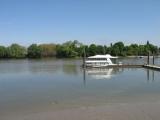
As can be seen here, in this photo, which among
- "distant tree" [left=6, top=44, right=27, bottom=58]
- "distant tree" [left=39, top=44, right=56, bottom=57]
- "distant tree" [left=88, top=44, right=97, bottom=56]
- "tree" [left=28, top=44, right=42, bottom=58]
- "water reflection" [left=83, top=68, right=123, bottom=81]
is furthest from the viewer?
"distant tree" [left=39, top=44, right=56, bottom=57]

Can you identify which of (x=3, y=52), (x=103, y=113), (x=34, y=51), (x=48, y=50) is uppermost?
(x=48, y=50)

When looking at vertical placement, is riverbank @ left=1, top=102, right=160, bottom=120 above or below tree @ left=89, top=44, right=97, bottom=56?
below

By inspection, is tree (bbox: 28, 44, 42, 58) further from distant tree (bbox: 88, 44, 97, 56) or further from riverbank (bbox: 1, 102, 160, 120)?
riverbank (bbox: 1, 102, 160, 120)

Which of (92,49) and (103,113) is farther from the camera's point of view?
(92,49)

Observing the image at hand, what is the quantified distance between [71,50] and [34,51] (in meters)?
20.4

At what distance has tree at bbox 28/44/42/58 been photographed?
457 feet

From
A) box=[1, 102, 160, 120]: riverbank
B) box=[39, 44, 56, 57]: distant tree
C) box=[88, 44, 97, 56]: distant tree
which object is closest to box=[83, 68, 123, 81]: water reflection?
box=[1, 102, 160, 120]: riverbank

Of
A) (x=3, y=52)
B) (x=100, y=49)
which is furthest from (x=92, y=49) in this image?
(x=3, y=52)

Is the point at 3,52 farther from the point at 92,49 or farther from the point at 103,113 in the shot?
the point at 103,113

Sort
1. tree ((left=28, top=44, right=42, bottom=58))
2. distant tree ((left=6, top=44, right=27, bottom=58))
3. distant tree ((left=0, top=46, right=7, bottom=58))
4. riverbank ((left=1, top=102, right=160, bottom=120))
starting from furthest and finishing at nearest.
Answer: tree ((left=28, top=44, right=42, bottom=58)) < distant tree ((left=6, top=44, right=27, bottom=58)) < distant tree ((left=0, top=46, right=7, bottom=58)) < riverbank ((left=1, top=102, right=160, bottom=120))

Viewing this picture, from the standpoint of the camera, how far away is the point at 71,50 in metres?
128

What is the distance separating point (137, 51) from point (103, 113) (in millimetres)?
113531

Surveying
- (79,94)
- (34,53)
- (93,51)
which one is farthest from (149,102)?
(34,53)

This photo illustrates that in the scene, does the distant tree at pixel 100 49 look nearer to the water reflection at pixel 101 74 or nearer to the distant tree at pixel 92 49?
the distant tree at pixel 92 49
